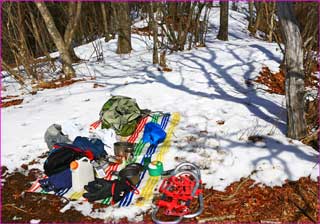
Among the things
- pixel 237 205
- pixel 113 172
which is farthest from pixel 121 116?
pixel 237 205

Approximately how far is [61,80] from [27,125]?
3.28 m

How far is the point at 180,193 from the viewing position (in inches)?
165

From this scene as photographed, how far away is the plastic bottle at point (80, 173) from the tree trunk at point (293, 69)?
310 cm

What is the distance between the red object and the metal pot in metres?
0.96

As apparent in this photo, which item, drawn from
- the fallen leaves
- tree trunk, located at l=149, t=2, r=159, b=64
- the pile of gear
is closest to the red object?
the pile of gear

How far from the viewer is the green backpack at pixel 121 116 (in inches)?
240

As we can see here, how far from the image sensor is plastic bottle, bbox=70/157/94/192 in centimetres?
446

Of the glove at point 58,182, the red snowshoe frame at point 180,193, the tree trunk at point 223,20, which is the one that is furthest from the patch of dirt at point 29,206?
the tree trunk at point 223,20

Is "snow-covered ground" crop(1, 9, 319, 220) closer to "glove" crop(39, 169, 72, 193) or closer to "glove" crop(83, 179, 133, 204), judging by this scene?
"glove" crop(83, 179, 133, 204)

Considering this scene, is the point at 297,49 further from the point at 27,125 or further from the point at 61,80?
the point at 61,80

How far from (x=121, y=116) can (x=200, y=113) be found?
1.54 metres

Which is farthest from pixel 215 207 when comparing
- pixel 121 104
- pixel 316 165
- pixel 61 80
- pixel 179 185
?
pixel 61 80

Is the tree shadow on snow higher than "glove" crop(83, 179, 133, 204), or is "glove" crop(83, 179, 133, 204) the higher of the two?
the tree shadow on snow

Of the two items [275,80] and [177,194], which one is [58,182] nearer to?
[177,194]
